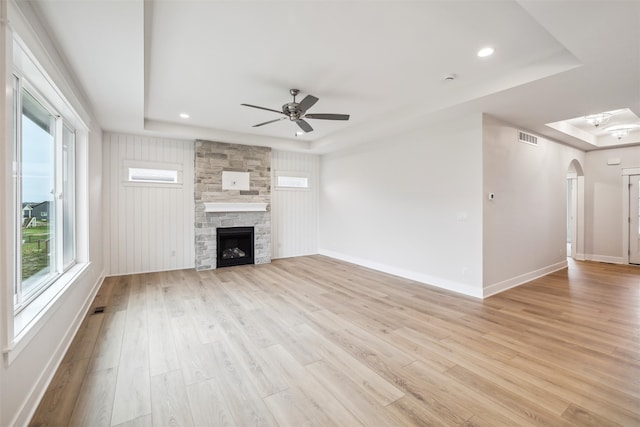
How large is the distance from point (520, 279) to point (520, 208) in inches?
46.7

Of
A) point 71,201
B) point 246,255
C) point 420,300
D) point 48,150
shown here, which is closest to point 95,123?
point 71,201

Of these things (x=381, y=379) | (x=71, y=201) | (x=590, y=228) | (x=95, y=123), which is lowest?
(x=381, y=379)

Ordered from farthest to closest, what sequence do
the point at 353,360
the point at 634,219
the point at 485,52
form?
the point at 634,219 < the point at 485,52 < the point at 353,360

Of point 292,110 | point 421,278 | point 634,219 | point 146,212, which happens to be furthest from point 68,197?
point 634,219

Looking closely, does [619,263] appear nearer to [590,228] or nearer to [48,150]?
[590,228]

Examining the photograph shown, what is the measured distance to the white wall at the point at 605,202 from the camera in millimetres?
6109

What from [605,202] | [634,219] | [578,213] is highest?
[605,202]

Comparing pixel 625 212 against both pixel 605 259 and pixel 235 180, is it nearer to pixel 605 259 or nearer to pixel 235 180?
pixel 605 259

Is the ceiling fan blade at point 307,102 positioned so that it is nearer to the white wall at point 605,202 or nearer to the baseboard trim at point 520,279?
the baseboard trim at point 520,279

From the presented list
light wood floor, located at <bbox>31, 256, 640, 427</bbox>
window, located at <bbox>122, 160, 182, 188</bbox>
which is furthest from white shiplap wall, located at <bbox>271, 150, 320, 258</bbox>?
light wood floor, located at <bbox>31, 256, 640, 427</bbox>

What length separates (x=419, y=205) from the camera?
15.8 feet

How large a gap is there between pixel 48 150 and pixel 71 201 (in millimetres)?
907

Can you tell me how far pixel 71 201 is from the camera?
3.51 meters

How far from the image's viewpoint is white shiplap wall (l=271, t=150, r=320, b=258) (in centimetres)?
696
